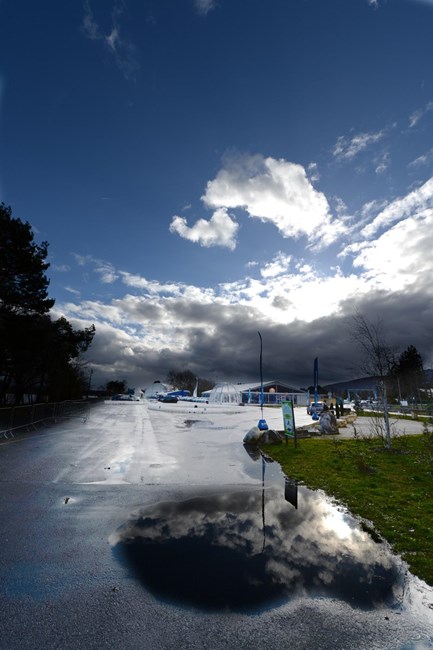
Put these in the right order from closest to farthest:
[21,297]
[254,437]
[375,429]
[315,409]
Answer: [254,437]
[375,429]
[21,297]
[315,409]

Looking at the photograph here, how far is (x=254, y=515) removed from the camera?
646 centimetres

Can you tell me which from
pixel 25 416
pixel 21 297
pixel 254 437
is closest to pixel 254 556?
pixel 254 437

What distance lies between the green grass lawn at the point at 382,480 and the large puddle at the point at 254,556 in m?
0.48

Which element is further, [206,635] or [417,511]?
[417,511]

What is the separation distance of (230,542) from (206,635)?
2.15 metres

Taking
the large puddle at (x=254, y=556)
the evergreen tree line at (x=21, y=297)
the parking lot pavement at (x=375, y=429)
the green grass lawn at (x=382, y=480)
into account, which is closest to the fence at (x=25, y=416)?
the evergreen tree line at (x=21, y=297)

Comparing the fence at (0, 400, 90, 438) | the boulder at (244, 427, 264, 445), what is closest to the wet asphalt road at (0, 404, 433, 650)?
the boulder at (244, 427, 264, 445)

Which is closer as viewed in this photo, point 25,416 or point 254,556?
point 254,556

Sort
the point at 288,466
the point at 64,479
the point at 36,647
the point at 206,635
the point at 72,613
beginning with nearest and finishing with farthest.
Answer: the point at 36,647
the point at 206,635
the point at 72,613
the point at 64,479
the point at 288,466

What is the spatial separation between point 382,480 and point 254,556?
6.41 metres

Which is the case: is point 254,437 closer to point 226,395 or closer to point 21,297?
point 21,297

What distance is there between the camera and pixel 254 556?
471cm

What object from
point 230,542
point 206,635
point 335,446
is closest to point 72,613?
point 206,635

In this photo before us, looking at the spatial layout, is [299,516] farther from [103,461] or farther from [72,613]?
[103,461]
